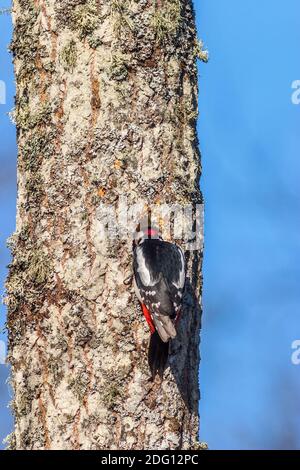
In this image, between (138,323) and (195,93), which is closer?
(138,323)

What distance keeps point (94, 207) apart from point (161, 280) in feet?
1.41

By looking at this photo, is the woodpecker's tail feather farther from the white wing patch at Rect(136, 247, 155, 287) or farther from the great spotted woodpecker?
the white wing patch at Rect(136, 247, 155, 287)

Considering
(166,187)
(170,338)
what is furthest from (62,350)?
(166,187)

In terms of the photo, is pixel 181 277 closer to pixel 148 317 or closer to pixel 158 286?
pixel 158 286

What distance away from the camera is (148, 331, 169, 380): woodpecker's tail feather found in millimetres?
4594

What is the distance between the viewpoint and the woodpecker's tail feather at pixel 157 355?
4.59 m

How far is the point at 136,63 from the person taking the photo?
4.81 meters

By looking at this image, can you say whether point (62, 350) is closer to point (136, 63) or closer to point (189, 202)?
point (189, 202)

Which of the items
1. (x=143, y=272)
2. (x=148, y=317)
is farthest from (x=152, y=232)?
(x=148, y=317)

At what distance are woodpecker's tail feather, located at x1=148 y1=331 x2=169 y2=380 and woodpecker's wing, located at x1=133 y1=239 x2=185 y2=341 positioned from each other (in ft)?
0.43

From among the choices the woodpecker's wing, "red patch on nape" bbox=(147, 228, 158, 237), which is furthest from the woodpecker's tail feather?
"red patch on nape" bbox=(147, 228, 158, 237)

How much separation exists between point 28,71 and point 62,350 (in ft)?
4.21

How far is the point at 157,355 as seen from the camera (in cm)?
459

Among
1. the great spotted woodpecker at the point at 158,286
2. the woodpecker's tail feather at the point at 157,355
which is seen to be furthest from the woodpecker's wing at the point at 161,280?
the woodpecker's tail feather at the point at 157,355
